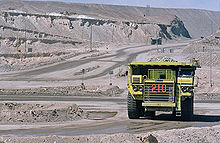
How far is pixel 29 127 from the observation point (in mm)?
21969

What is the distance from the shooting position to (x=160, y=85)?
23.9m

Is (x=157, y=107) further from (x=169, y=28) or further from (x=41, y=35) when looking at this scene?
(x=169, y=28)

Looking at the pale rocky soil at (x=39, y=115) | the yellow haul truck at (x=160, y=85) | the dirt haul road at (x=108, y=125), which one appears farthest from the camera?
the yellow haul truck at (x=160, y=85)

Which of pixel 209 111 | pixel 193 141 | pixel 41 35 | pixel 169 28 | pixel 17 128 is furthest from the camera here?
pixel 169 28

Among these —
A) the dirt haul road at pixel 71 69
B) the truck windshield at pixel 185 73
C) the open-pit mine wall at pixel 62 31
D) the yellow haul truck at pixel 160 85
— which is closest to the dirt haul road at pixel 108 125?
the yellow haul truck at pixel 160 85

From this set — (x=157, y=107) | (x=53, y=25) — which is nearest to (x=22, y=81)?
(x=157, y=107)

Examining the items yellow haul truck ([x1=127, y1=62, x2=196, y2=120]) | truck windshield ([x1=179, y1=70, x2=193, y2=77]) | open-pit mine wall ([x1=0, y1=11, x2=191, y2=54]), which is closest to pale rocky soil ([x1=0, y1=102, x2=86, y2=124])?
yellow haul truck ([x1=127, y1=62, x2=196, y2=120])

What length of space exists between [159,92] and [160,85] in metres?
0.36

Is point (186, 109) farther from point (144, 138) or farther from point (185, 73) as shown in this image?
point (144, 138)

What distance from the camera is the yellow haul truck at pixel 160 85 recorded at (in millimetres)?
23984

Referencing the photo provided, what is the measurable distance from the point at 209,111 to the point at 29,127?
45.1 feet

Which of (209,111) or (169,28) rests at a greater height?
(169,28)

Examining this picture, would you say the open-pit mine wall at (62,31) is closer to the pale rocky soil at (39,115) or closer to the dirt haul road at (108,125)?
the dirt haul road at (108,125)

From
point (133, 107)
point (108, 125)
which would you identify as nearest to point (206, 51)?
point (133, 107)
